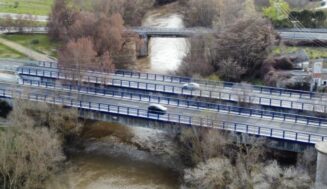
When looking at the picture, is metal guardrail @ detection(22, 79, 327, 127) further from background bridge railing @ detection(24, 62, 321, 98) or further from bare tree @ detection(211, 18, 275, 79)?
bare tree @ detection(211, 18, 275, 79)

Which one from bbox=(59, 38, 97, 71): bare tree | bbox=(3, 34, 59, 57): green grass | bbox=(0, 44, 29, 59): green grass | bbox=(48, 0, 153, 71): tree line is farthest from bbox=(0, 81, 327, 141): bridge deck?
bbox=(3, 34, 59, 57): green grass

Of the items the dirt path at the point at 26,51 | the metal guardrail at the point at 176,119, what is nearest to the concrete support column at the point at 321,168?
the metal guardrail at the point at 176,119

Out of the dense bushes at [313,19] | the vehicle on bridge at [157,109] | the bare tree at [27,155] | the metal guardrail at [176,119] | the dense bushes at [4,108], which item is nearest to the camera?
the bare tree at [27,155]

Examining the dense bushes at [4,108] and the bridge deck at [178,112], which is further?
the dense bushes at [4,108]

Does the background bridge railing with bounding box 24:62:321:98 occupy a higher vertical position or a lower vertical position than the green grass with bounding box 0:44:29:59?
lower

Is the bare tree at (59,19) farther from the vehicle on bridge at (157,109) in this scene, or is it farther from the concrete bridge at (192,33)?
the vehicle on bridge at (157,109)

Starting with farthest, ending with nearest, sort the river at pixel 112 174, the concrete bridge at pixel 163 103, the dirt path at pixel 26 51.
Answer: the dirt path at pixel 26 51 → the concrete bridge at pixel 163 103 → the river at pixel 112 174

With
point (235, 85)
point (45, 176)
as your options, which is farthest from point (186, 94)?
point (45, 176)
